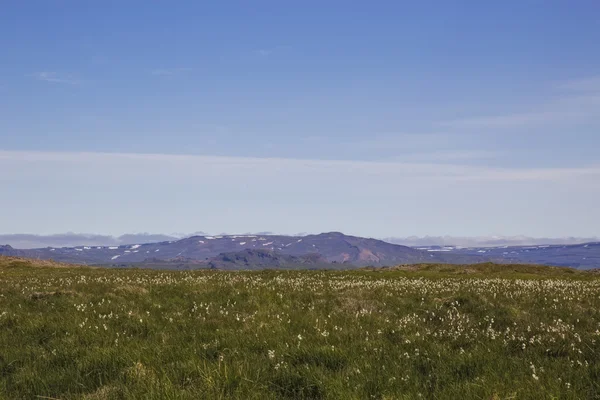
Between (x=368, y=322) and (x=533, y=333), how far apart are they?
12.5ft

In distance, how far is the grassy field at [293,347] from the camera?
23.7 ft

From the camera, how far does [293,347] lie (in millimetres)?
9500

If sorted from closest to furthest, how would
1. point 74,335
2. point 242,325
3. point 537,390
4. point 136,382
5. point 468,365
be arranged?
1. point 537,390
2. point 136,382
3. point 468,365
4. point 74,335
5. point 242,325

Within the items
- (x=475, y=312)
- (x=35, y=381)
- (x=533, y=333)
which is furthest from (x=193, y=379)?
(x=475, y=312)

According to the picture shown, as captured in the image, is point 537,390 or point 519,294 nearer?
point 537,390

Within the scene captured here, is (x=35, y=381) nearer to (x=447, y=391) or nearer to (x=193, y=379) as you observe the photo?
(x=193, y=379)

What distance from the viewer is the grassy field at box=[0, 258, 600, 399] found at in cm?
723

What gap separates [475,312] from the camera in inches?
590

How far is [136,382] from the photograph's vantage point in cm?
766

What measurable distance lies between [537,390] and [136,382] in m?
5.69

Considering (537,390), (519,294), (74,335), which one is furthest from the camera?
(519,294)

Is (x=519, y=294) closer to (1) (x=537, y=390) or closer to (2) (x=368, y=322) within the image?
(2) (x=368, y=322)

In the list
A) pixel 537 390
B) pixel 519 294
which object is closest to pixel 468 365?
pixel 537 390

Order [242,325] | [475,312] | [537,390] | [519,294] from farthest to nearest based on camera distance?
[519,294] < [475,312] < [242,325] < [537,390]
